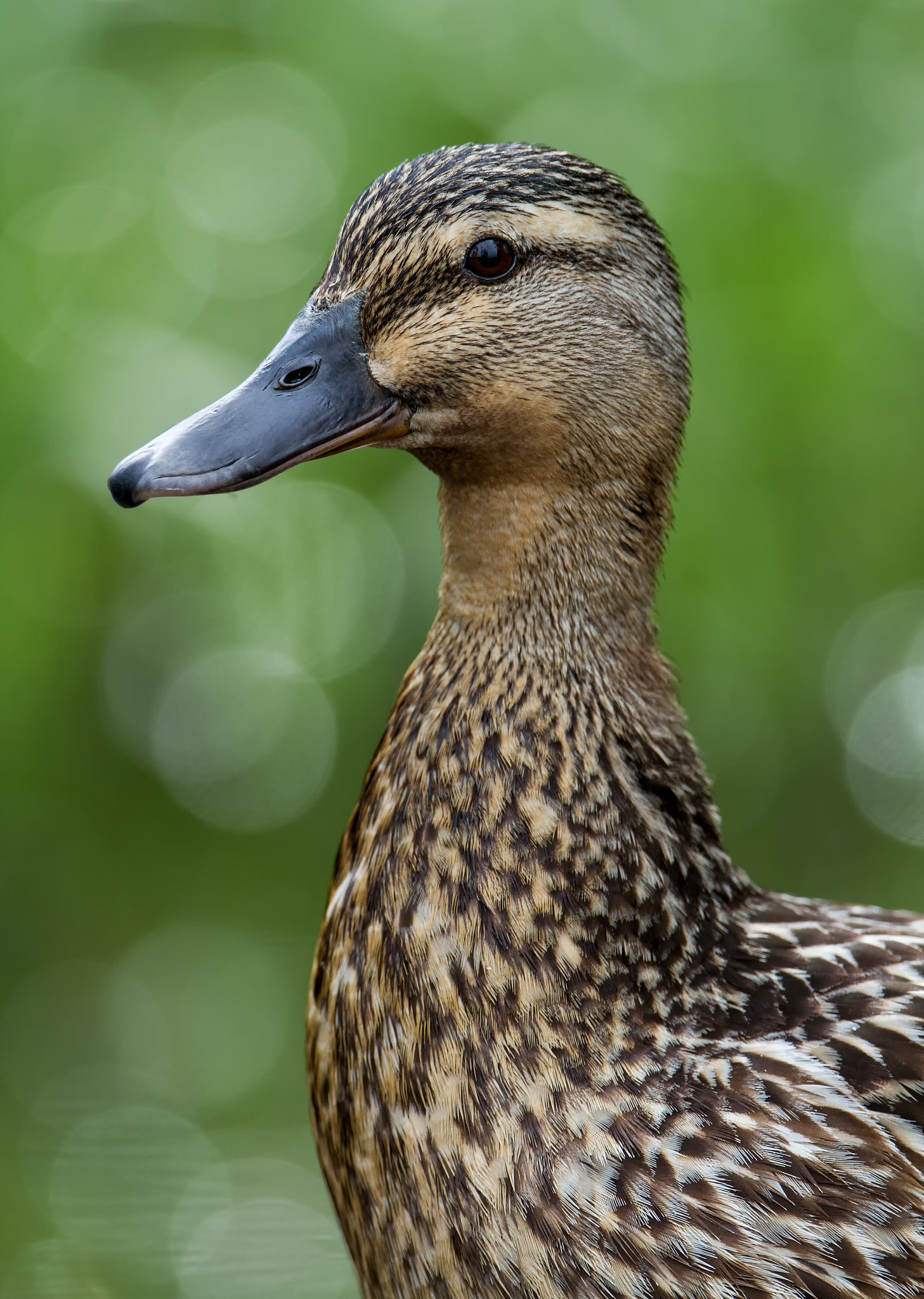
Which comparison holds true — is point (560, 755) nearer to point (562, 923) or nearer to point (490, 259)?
point (562, 923)

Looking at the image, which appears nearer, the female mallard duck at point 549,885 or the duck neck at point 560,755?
the female mallard duck at point 549,885

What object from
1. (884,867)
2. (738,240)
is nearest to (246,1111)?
(884,867)

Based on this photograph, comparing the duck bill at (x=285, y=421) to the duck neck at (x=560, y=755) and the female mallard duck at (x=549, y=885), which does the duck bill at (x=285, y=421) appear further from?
the duck neck at (x=560, y=755)

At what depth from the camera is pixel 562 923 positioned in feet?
5.46

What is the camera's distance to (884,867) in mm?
3857

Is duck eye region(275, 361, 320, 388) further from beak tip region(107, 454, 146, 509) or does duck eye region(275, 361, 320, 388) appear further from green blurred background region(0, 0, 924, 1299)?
green blurred background region(0, 0, 924, 1299)

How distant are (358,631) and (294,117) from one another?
119 centimetres

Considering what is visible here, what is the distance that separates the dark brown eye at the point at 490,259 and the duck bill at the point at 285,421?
13cm

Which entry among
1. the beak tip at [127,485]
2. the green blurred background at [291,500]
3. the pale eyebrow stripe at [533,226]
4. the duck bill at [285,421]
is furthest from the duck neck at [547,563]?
the green blurred background at [291,500]

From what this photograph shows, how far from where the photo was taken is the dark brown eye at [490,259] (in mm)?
1703

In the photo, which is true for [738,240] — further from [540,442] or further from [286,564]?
[540,442]

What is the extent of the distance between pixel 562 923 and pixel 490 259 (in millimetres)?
721

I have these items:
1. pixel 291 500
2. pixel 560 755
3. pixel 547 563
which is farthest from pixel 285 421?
pixel 291 500

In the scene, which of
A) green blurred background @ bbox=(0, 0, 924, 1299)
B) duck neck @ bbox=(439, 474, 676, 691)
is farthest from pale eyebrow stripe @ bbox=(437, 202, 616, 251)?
green blurred background @ bbox=(0, 0, 924, 1299)
